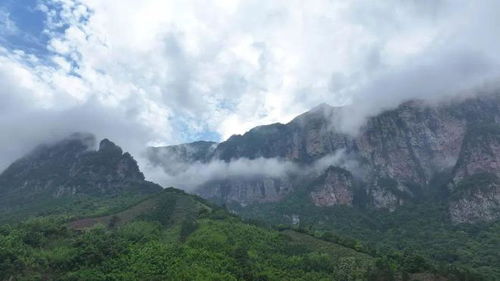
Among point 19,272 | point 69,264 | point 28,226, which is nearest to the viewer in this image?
point 19,272

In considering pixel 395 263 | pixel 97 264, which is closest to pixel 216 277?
pixel 97 264

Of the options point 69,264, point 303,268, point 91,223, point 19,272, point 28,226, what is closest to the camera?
point 19,272

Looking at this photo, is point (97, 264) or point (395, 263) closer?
point (97, 264)

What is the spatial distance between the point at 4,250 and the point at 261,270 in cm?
6218

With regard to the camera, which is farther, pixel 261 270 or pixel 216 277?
pixel 261 270

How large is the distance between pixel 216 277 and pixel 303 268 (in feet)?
110

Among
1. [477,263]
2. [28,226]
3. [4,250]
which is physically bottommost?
[477,263]

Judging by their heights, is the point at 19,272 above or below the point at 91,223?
below

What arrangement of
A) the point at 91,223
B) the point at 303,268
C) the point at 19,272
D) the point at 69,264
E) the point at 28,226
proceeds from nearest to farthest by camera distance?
1. the point at 19,272
2. the point at 69,264
3. the point at 303,268
4. the point at 28,226
5. the point at 91,223

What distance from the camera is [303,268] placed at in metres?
137

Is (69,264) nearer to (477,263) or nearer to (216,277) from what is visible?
(216,277)

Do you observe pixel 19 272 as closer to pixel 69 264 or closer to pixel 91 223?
pixel 69 264

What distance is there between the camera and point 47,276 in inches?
4500

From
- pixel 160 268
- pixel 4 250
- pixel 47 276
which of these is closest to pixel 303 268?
pixel 160 268
